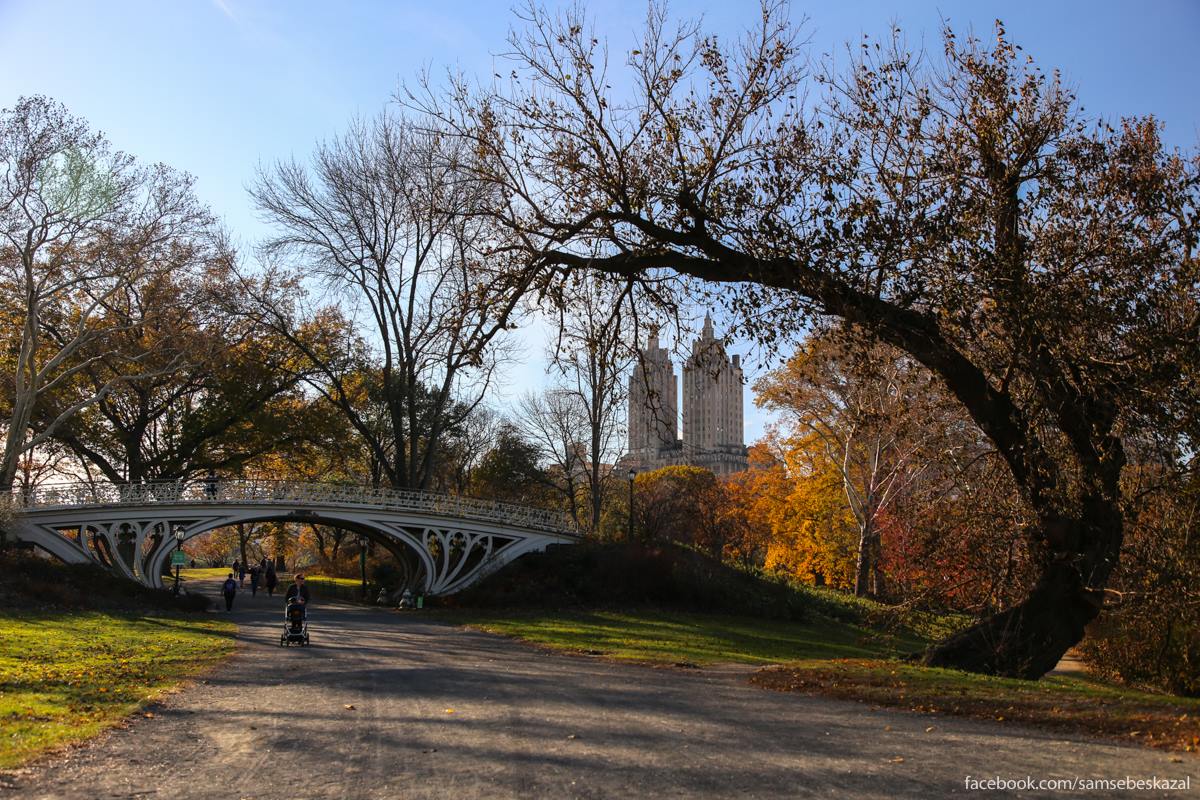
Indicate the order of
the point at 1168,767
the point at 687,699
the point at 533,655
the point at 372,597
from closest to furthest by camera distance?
1. the point at 1168,767
2. the point at 687,699
3. the point at 533,655
4. the point at 372,597

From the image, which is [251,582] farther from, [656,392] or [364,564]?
[656,392]

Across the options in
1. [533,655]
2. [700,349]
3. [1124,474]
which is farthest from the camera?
[533,655]

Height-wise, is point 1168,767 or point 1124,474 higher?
point 1124,474

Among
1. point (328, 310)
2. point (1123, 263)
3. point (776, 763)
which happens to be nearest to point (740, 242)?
point (1123, 263)

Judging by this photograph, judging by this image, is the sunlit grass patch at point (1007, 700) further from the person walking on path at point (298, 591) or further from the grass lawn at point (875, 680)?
the person walking on path at point (298, 591)

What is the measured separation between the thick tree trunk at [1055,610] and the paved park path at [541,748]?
4222 mm

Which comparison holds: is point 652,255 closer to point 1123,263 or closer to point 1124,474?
point 1123,263

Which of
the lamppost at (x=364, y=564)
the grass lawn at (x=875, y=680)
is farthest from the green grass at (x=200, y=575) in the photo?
the grass lawn at (x=875, y=680)

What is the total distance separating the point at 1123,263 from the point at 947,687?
5788 mm

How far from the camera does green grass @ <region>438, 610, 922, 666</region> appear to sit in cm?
1980

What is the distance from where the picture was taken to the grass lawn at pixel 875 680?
874cm

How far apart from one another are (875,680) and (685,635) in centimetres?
1371

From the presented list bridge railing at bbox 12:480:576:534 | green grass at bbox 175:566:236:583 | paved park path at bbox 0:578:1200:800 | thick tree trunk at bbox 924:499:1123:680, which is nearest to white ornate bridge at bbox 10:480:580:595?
bridge railing at bbox 12:480:576:534

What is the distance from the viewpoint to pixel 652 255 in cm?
1186
